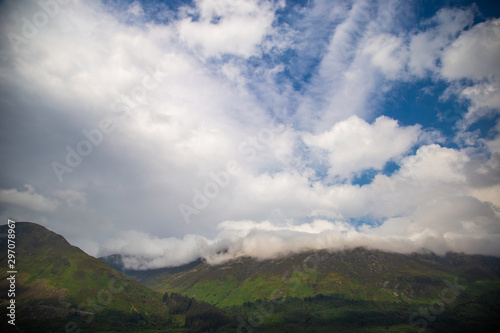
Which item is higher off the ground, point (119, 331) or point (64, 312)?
point (64, 312)

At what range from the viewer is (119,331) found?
19950 centimetres

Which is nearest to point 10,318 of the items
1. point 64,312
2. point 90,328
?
point 64,312

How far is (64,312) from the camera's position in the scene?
650 ft

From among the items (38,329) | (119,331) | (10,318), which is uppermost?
(10,318)

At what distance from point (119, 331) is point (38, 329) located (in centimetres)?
5738

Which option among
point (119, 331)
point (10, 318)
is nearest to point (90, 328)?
point (119, 331)

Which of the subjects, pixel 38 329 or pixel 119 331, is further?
pixel 119 331

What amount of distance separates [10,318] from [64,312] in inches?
1424

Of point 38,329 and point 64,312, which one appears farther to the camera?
point 64,312

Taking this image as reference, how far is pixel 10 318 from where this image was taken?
169 meters

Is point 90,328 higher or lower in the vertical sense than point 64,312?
lower

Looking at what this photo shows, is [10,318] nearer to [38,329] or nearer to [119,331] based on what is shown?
[38,329]

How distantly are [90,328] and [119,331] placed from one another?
22.9 m

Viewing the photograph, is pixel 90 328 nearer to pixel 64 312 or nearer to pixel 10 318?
pixel 64 312
